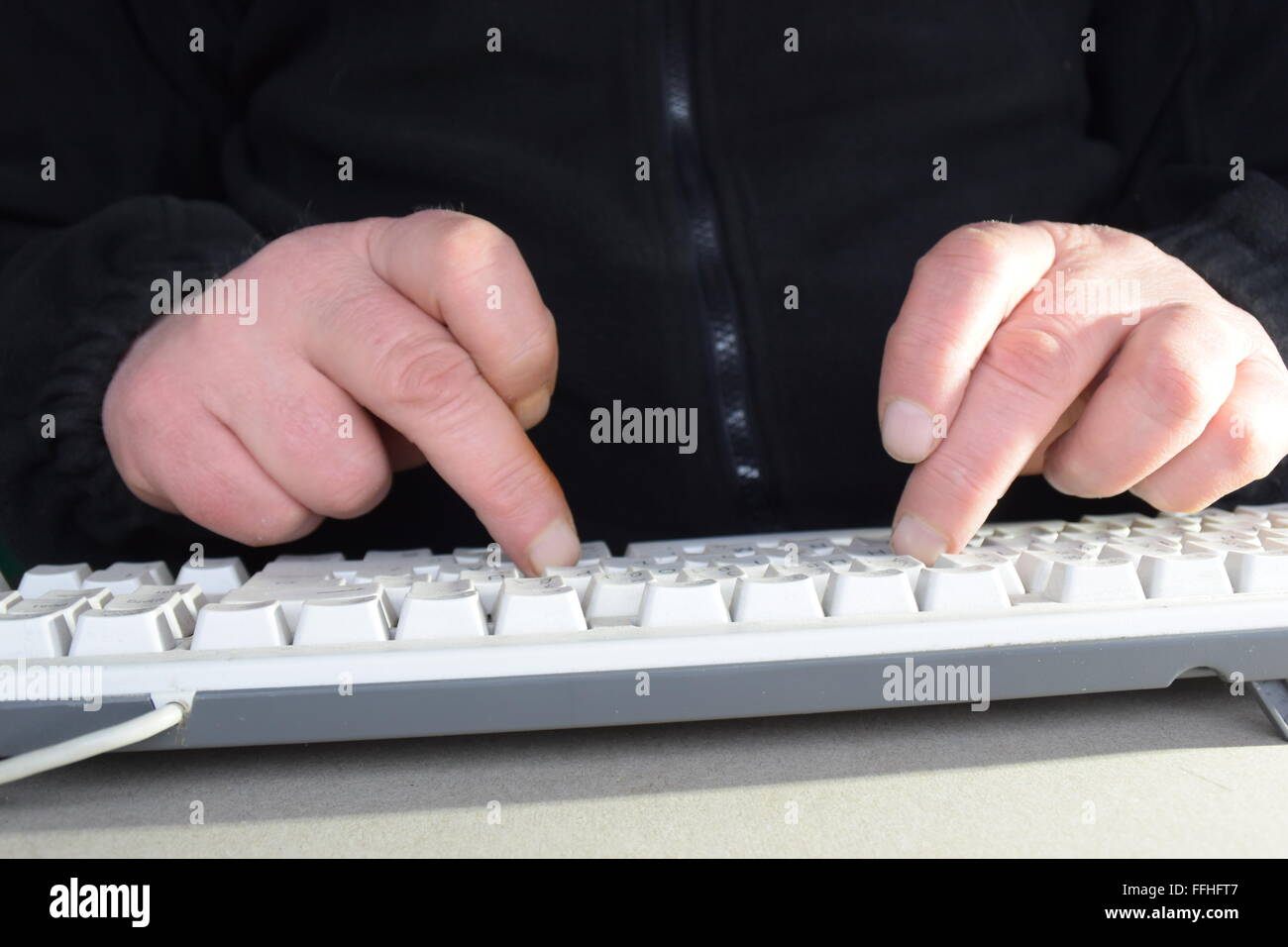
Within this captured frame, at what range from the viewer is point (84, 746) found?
35cm

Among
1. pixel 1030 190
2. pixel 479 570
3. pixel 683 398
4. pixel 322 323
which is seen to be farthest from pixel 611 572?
pixel 1030 190

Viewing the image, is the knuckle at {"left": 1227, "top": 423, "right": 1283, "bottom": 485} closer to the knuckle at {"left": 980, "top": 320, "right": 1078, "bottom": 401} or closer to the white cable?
the knuckle at {"left": 980, "top": 320, "right": 1078, "bottom": 401}

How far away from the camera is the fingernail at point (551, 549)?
1.70ft

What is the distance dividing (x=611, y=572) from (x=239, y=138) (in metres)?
0.62

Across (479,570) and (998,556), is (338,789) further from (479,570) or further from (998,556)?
(998,556)

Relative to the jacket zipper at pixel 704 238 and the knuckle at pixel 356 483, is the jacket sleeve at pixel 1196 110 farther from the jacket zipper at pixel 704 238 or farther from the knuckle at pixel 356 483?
the knuckle at pixel 356 483

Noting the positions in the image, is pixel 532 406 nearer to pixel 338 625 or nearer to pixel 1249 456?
pixel 338 625

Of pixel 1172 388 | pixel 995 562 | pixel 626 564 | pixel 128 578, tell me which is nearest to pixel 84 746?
pixel 128 578

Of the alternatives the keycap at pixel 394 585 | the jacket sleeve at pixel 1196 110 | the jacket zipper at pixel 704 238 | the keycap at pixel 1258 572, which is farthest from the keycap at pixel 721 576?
the jacket sleeve at pixel 1196 110

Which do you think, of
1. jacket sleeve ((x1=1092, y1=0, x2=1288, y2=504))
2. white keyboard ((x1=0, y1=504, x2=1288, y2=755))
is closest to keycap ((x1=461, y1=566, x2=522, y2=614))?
white keyboard ((x1=0, y1=504, x2=1288, y2=755))

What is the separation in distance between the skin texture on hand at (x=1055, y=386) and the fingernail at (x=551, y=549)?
0.17 m

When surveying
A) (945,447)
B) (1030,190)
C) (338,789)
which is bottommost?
(338,789)

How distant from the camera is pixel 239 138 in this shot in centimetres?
86

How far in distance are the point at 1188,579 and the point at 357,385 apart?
400mm
